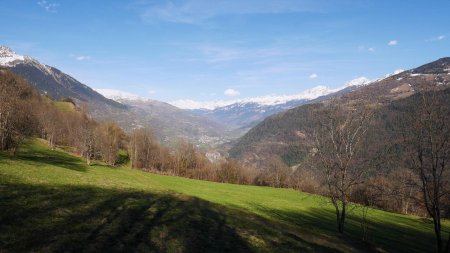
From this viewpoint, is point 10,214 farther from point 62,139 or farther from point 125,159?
point 125,159

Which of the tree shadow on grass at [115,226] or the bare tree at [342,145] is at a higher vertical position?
the bare tree at [342,145]

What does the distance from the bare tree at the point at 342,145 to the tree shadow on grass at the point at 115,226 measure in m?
8.56

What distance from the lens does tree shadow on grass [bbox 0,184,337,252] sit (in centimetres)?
1627

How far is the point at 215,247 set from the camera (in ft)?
65.6

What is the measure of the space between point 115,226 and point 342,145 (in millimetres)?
Result: 22537

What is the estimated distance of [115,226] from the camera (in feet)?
64.8

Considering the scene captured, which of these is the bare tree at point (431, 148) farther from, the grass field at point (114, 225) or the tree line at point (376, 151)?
the grass field at point (114, 225)

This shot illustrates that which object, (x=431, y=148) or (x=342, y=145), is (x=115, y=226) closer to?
(x=431, y=148)

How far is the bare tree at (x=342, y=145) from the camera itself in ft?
105

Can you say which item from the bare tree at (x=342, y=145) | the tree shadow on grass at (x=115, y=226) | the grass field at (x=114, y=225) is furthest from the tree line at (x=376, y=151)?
the tree shadow on grass at (x=115, y=226)

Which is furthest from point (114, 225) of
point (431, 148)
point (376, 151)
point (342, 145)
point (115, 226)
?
point (376, 151)

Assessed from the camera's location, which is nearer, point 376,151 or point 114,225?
point 114,225

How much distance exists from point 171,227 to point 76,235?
646 centimetres

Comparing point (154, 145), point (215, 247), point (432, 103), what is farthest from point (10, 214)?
point (154, 145)
